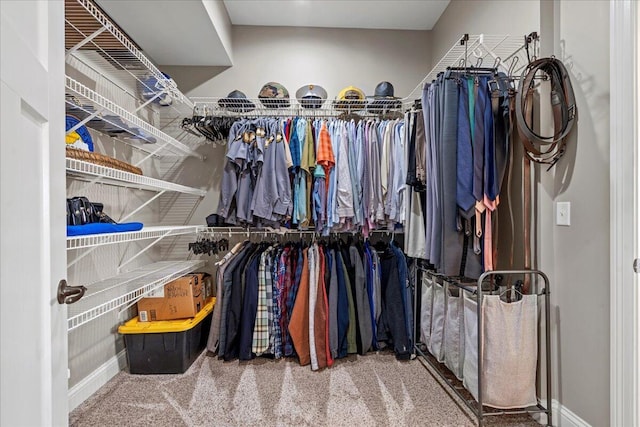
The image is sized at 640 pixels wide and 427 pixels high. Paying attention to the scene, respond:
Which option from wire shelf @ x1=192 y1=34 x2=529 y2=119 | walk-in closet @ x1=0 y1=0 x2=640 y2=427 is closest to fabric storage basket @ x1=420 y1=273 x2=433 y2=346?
walk-in closet @ x1=0 y1=0 x2=640 y2=427

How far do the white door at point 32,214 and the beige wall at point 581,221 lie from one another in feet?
6.34

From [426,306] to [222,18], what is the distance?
2.70 m

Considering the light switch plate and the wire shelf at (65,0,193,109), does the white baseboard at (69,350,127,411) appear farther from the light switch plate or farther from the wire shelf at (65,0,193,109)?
the light switch plate

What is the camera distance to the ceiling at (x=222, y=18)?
2.04 meters

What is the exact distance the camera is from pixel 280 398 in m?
1.82

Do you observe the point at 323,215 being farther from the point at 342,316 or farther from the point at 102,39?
the point at 102,39

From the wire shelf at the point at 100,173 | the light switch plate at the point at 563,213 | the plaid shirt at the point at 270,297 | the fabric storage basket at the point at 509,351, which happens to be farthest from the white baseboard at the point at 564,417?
the wire shelf at the point at 100,173

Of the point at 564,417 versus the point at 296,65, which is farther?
the point at 296,65

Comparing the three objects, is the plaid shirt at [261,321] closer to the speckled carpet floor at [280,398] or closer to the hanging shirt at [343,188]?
the speckled carpet floor at [280,398]

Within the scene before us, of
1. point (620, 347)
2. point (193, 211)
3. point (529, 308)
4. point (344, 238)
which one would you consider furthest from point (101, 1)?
point (620, 347)

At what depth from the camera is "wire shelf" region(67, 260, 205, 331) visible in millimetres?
1568

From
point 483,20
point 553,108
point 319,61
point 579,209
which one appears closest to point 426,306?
point 579,209

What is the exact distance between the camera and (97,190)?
195 cm

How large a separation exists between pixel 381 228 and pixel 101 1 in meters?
2.38
